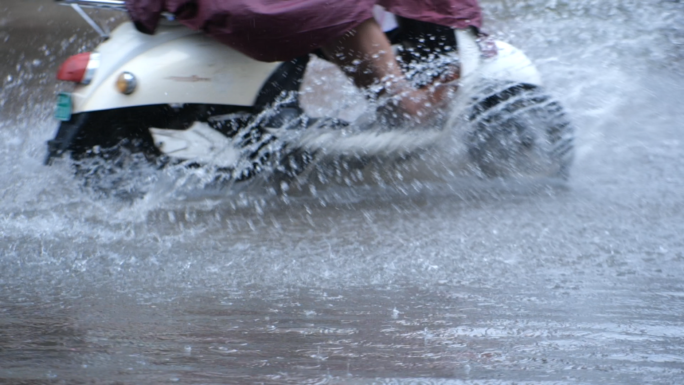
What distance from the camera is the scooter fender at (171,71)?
3475 mm

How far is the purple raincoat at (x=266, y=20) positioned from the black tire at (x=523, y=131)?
2.88 feet

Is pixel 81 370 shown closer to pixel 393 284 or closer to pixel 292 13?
pixel 393 284

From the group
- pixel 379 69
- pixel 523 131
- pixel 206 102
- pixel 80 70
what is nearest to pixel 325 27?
pixel 379 69

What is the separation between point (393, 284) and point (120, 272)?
105 cm

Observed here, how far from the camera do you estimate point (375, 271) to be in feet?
9.71

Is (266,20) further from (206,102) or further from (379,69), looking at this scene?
(379,69)

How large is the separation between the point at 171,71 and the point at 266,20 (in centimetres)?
52

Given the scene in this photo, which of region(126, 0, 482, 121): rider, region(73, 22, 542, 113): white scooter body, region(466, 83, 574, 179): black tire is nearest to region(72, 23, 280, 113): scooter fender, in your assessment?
region(73, 22, 542, 113): white scooter body

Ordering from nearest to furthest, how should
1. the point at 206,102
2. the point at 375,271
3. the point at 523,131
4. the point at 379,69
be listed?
the point at 375,271, the point at 206,102, the point at 379,69, the point at 523,131

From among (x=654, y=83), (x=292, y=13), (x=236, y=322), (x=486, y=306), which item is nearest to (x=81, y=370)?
(x=236, y=322)

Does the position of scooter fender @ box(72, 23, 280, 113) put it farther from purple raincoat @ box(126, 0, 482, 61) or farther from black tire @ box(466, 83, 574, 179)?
black tire @ box(466, 83, 574, 179)

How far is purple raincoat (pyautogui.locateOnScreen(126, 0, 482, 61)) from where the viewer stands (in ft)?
10.8

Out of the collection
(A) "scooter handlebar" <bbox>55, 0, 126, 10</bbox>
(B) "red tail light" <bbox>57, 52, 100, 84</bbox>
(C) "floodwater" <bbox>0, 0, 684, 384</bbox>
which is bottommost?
(C) "floodwater" <bbox>0, 0, 684, 384</bbox>

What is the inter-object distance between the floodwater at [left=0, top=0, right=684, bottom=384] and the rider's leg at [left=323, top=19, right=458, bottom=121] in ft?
1.07
